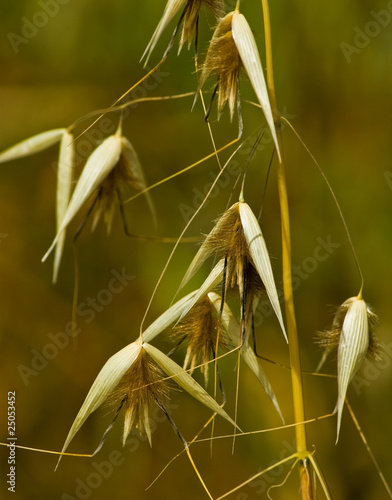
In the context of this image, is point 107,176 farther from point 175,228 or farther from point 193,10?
point 175,228

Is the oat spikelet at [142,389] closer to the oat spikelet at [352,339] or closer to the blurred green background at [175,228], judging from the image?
the oat spikelet at [352,339]

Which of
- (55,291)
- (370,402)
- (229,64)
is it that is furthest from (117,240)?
(229,64)

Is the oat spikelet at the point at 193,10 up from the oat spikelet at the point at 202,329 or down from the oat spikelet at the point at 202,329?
up

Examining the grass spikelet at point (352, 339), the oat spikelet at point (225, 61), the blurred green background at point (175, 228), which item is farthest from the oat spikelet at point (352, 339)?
the blurred green background at point (175, 228)

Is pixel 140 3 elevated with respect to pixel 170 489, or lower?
elevated

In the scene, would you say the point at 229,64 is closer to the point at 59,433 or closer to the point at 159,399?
the point at 159,399

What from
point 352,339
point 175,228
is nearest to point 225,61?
point 352,339
